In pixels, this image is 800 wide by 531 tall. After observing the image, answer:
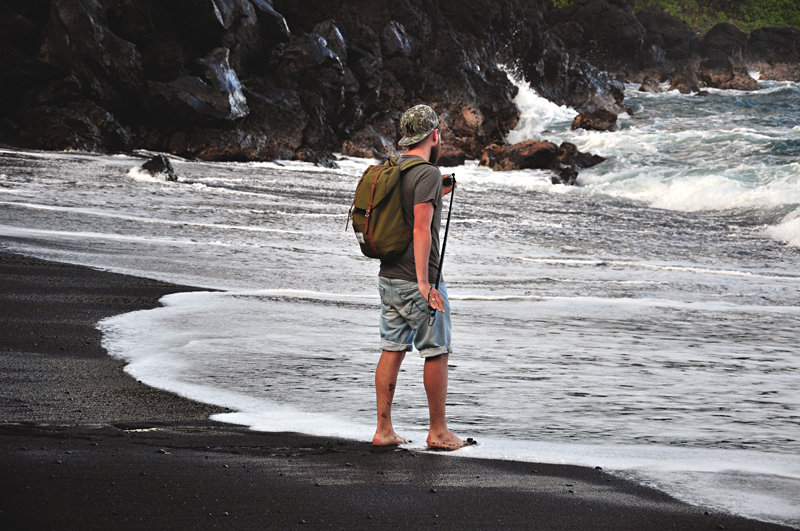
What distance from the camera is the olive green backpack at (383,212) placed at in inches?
126

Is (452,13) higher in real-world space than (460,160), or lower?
higher

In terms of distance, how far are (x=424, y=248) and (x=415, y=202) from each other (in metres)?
0.20

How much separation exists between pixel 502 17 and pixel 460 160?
2112 centimetres

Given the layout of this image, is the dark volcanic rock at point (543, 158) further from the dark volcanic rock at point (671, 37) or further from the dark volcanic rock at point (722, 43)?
the dark volcanic rock at point (722, 43)

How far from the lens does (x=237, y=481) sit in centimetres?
272

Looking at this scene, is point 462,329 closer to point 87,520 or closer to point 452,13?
point 87,520

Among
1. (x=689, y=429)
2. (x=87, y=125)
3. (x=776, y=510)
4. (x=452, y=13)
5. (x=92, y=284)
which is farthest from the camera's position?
(x=452, y=13)

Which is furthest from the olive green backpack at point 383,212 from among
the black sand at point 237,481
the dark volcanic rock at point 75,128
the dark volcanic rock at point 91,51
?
the dark volcanic rock at point 91,51

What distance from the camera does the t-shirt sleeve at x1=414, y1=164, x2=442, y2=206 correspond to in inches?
124

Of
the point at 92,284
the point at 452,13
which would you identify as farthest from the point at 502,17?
the point at 92,284

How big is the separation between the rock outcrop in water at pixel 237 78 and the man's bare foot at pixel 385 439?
25228mm

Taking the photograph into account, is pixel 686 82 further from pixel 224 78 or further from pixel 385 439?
pixel 385 439

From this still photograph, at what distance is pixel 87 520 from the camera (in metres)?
2.30

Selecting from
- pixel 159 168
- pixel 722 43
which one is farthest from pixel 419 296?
pixel 722 43
